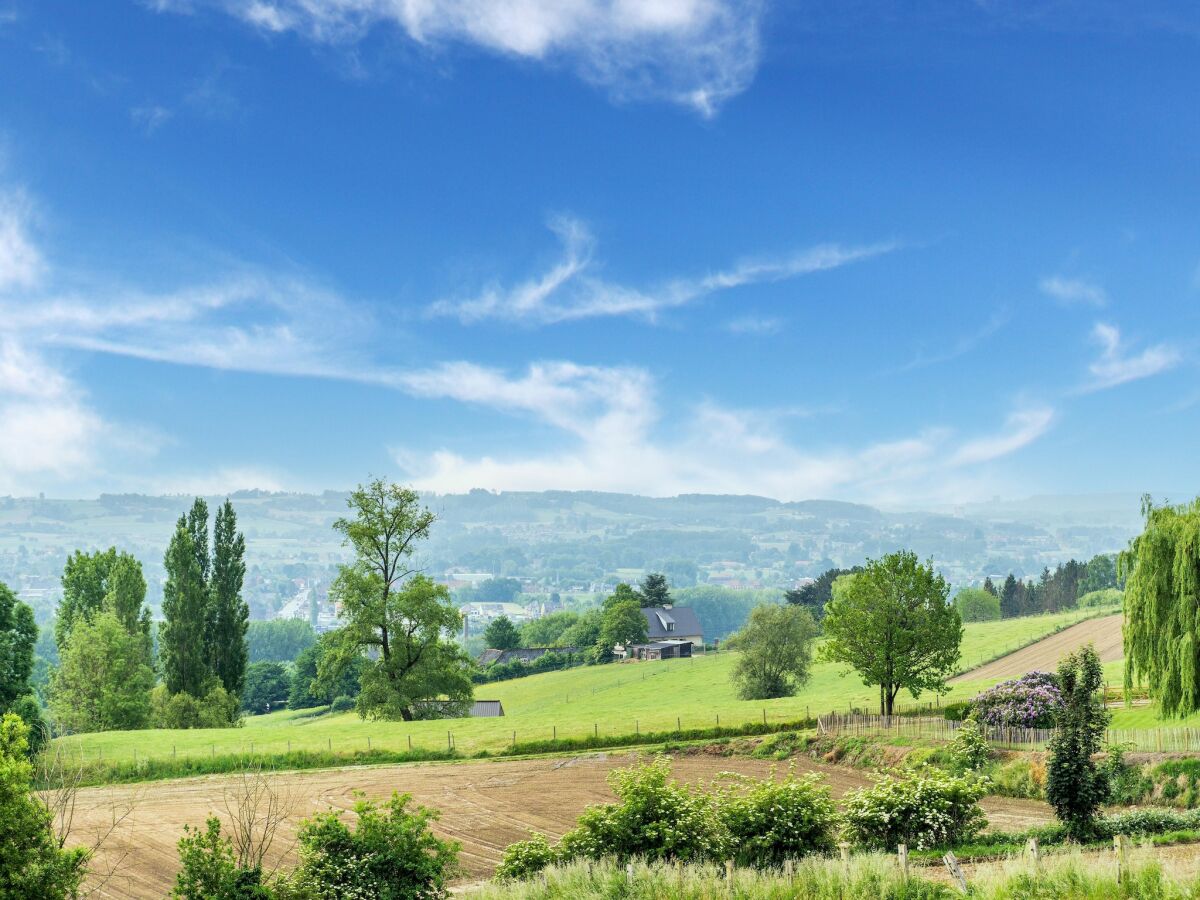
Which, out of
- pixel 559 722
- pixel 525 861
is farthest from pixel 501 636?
pixel 525 861

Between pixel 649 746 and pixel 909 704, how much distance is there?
2243 centimetres

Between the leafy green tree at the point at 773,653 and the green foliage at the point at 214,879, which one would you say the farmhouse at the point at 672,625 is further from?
the green foliage at the point at 214,879

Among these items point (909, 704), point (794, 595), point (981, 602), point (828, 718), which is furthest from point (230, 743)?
point (981, 602)

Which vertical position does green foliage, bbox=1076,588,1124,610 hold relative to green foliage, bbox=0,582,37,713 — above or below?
above

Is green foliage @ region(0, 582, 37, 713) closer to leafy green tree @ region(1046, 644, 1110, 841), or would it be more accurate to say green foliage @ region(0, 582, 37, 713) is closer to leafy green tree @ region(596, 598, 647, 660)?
leafy green tree @ region(1046, 644, 1110, 841)

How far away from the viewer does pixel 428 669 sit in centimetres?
5925

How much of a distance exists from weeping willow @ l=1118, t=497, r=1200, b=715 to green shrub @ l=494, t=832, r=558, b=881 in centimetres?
2229

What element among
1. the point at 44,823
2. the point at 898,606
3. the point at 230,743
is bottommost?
the point at 230,743

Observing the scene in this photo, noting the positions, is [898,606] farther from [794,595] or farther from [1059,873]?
[794,595]

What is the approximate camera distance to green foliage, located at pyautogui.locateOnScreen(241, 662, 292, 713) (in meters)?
155

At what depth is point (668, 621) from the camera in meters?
147

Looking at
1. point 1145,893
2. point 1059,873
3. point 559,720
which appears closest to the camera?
point 1145,893

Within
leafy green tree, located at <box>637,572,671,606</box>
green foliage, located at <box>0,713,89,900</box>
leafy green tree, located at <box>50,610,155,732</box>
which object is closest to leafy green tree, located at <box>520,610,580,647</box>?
leafy green tree, located at <box>637,572,671,606</box>

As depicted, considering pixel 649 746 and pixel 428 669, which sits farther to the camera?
pixel 428 669
